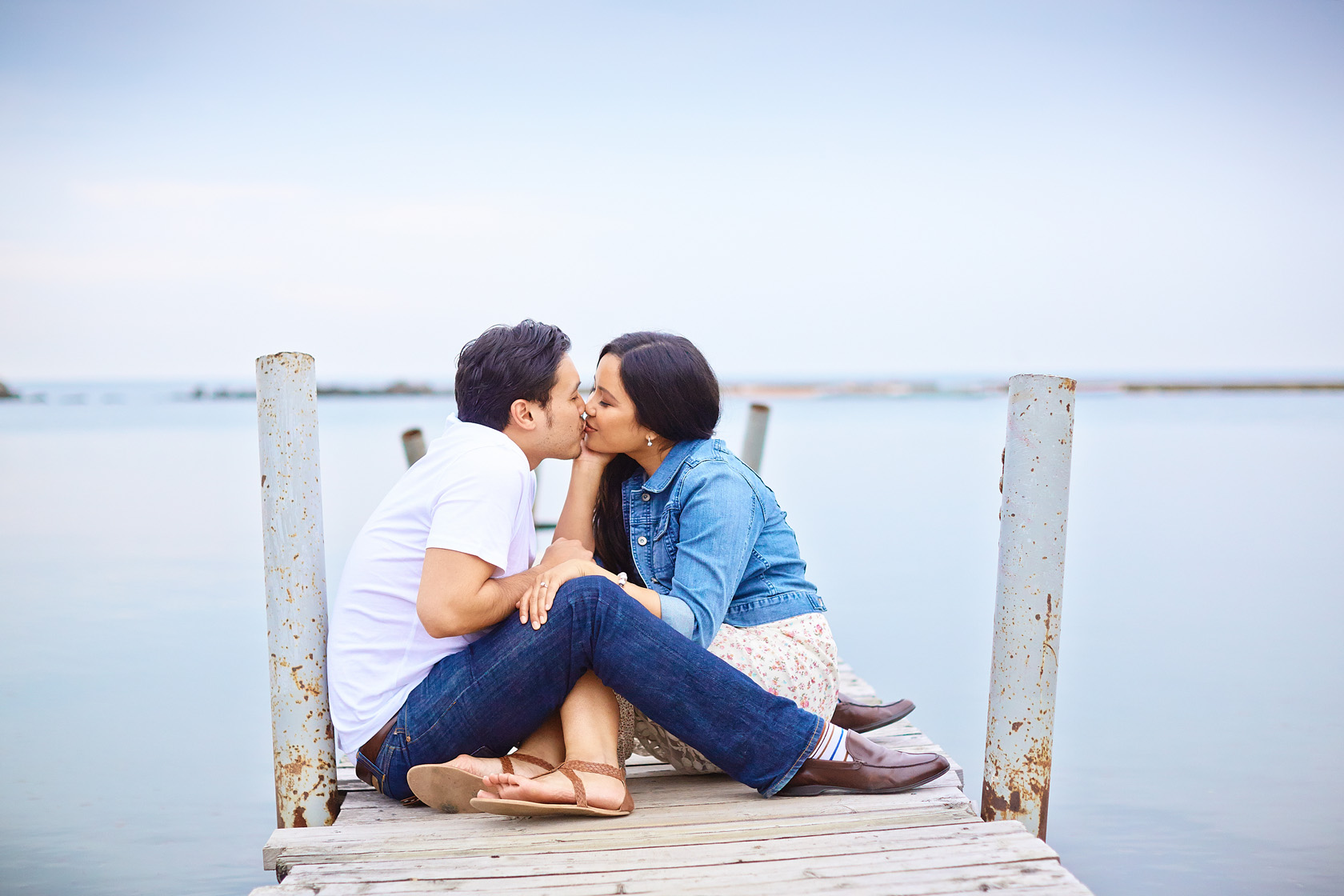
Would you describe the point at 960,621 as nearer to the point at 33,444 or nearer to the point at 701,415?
the point at 701,415

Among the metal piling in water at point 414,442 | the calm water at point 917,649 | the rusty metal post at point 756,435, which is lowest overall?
the calm water at point 917,649

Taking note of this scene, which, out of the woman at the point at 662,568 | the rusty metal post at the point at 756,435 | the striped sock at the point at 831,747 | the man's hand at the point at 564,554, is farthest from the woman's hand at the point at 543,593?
the rusty metal post at the point at 756,435

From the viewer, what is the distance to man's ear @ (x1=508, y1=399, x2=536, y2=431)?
262 centimetres

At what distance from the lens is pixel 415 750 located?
2506 mm

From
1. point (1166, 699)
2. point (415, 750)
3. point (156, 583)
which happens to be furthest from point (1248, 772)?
point (156, 583)

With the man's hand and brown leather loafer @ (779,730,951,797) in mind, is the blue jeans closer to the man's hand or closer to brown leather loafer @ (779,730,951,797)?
brown leather loafer @ (779,730,951,797)

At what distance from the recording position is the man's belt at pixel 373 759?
101 inches

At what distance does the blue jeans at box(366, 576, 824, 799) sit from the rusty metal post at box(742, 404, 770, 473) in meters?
5.12

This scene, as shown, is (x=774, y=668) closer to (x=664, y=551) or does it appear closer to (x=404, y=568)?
(x=664, y=551)

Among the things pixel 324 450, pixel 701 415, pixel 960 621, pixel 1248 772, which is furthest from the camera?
pixel 324 450

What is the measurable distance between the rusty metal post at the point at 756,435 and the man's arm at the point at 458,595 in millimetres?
5316

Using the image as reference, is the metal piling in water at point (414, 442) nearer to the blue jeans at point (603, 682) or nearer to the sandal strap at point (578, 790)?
the blue jeans at point (603, 682)

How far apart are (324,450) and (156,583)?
10.9 metres

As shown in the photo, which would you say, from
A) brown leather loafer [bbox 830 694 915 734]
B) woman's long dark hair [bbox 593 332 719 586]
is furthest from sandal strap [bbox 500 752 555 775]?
brown leather loafer [bbox 830 694 915 734]
